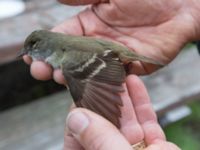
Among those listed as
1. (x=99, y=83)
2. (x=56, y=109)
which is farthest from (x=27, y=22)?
(x=99, y=83)

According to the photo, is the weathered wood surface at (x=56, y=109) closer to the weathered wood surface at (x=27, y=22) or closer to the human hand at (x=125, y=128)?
the weathered wood surface at (x=27, y=22)

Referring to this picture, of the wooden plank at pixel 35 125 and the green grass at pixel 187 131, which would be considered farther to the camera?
the green grass at pixel 187 131

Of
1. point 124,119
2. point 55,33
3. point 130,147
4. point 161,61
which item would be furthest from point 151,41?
point 130,147

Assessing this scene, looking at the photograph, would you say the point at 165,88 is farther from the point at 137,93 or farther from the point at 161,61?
the point at 137,93

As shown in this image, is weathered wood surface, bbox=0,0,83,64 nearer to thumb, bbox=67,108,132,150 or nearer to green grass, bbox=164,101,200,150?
green grass, bbox=164,101,200,150

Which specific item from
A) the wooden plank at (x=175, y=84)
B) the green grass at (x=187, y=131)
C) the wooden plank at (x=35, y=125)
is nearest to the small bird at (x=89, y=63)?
the wooden plank at (x=35, y=125)

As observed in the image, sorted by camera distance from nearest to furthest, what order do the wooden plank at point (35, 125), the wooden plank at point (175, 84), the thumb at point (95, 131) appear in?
1. the thumb at point (95, 131)
2. the wooden plank at point (35, 125)
3. the wooden plank at point (175, 84)
